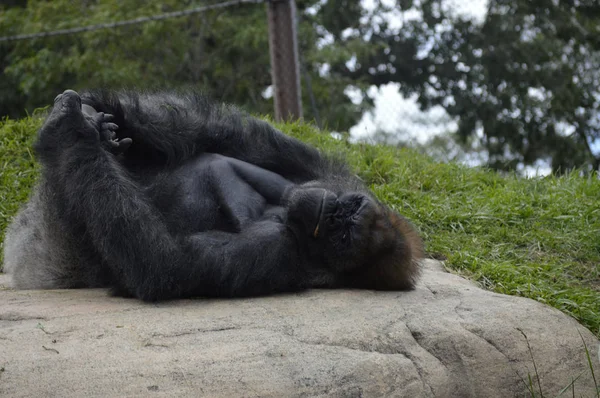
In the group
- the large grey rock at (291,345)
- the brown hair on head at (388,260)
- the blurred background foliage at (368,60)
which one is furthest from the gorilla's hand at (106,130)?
the blurred background foliage at (368,60)

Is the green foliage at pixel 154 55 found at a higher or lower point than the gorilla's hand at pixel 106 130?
higher

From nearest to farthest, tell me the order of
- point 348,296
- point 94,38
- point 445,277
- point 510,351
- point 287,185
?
1. point 510,351
2. point 348,296
3. point 287,185
4. point 445,277
5. point 94,38

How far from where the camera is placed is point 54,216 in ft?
12.7

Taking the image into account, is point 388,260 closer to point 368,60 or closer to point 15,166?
point 15,166

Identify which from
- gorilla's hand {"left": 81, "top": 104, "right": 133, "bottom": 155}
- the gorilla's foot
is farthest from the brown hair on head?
gorilla's hand {"left": 81, "top": 104, "right": 133, "bottom": 155}

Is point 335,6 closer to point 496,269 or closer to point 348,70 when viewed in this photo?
point 348,70

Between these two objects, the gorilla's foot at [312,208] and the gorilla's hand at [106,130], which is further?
the gorilla's hand at [106,130]

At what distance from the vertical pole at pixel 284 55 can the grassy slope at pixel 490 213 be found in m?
0.74

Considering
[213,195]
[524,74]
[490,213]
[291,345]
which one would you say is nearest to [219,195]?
[213,195]

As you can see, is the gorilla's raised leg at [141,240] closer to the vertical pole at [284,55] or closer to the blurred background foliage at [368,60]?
the vertical pole at [284,55]

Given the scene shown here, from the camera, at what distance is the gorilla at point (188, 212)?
12.0ft

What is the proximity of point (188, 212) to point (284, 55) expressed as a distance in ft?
11.8

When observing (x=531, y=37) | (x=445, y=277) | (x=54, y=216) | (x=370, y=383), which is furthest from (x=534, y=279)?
(x=531, y=37)

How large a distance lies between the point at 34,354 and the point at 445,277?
2.52m
